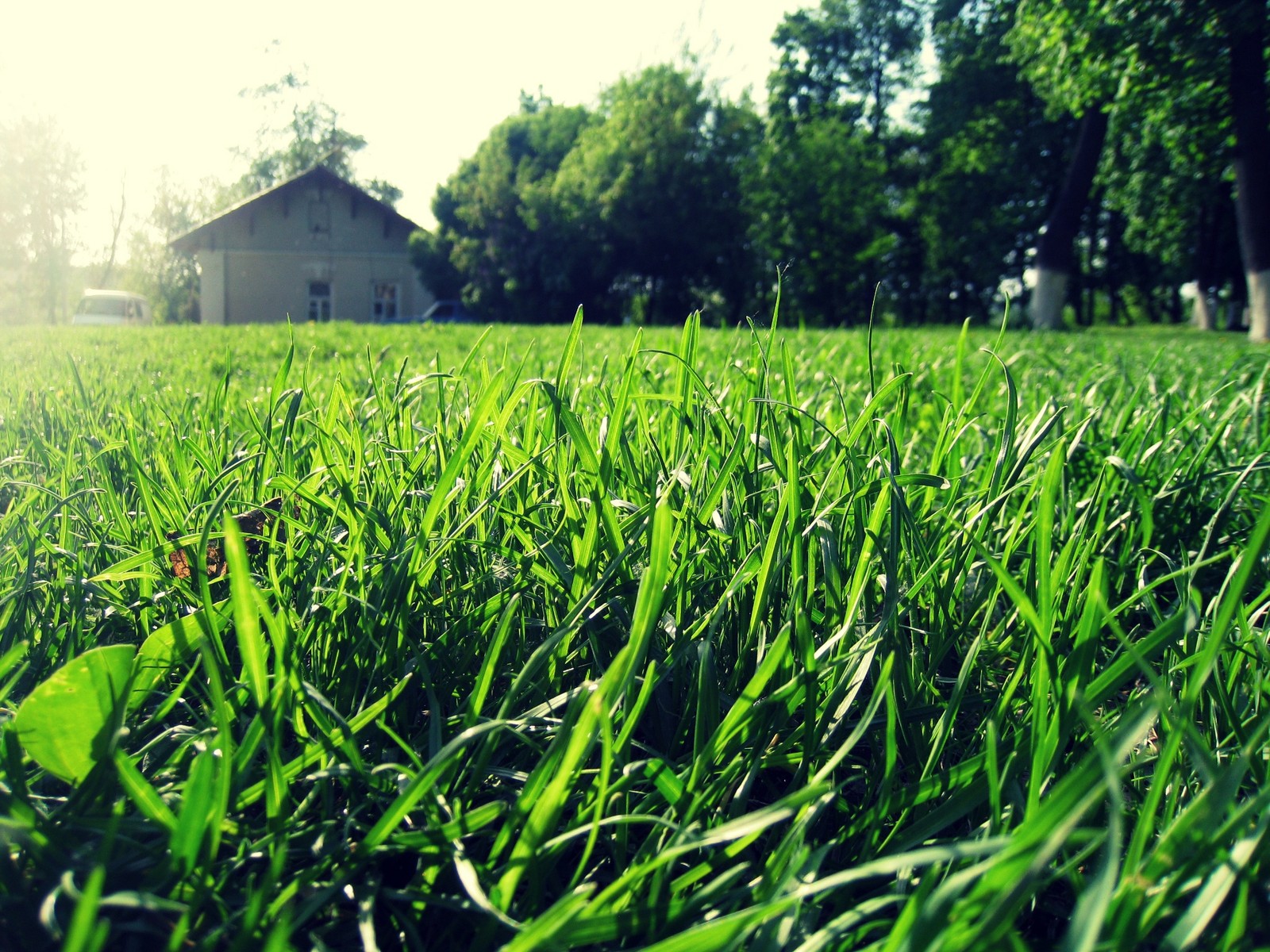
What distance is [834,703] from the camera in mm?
738

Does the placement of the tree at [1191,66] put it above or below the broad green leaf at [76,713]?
above

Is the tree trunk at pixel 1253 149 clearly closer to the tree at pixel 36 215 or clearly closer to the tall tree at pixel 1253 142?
the tall tree at pixel 1253 142

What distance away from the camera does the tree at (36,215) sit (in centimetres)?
3891

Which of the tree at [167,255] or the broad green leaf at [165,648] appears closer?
the broad green leaf at [165,648]

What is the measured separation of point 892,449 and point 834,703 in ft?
0.79

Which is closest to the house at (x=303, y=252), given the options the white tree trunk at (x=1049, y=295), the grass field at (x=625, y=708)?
the white tree trunk at (x=1049, y=295)

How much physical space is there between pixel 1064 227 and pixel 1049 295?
1.35 meters

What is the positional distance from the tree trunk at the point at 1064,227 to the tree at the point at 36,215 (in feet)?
111

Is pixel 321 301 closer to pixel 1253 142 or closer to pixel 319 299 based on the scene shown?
pixel 319 299

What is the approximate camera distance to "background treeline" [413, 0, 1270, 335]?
83.8ft

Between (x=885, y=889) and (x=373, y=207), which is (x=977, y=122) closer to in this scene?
(x=373, y=207)

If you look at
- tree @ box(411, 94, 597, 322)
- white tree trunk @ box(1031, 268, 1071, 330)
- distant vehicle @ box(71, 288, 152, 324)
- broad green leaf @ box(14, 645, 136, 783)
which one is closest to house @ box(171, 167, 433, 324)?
tree @ box(411, 94, 597, 322)

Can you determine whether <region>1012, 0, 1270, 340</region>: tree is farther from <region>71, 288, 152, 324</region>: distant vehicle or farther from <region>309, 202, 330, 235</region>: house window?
<region>309, 202, 330, 235</region>: house window

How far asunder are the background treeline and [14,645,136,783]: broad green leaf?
18.9 meters
